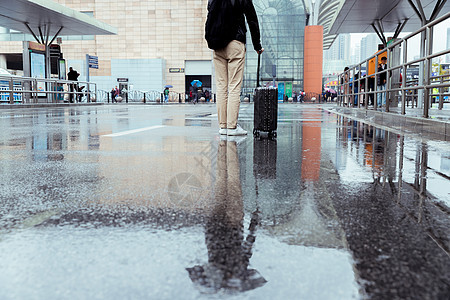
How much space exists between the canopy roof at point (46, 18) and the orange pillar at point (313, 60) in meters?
31.2

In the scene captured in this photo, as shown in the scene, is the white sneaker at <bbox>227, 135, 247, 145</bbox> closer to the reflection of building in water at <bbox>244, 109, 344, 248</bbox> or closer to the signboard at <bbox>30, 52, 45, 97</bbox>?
the reflection of building in water at <bbox>244, 109, 344, 248</bbox>

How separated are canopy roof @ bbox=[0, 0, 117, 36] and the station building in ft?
89.3

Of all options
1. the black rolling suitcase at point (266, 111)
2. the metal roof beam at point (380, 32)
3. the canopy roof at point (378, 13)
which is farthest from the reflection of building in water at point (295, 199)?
the metal roof beam at point (380, 32)

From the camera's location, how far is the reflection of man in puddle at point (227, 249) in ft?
4.61

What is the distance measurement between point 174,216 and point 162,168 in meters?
1.51

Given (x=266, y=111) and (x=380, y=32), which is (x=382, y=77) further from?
(x=380, y=32)

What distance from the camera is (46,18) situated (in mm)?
23734

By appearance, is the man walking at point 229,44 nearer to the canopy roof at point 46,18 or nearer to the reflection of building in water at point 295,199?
the reflection of building in water at point 295,199

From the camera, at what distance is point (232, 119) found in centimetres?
641

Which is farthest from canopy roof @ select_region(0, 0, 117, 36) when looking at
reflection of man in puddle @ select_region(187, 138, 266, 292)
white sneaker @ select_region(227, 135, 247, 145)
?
reflection of man in puddle @ select_region(187, 138, 266, 292)

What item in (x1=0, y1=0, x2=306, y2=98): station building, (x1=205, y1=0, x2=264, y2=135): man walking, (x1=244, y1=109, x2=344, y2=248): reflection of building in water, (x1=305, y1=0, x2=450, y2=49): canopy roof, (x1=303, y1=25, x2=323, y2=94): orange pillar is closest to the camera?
(x1=244, y1=109, x2=344, y2=248): reflection of building in water

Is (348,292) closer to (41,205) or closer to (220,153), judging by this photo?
(41,205)

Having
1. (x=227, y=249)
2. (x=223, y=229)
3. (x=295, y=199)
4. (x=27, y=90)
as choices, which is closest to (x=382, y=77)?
(x=295, y=199)

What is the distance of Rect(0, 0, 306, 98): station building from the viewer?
5578 centimetres
